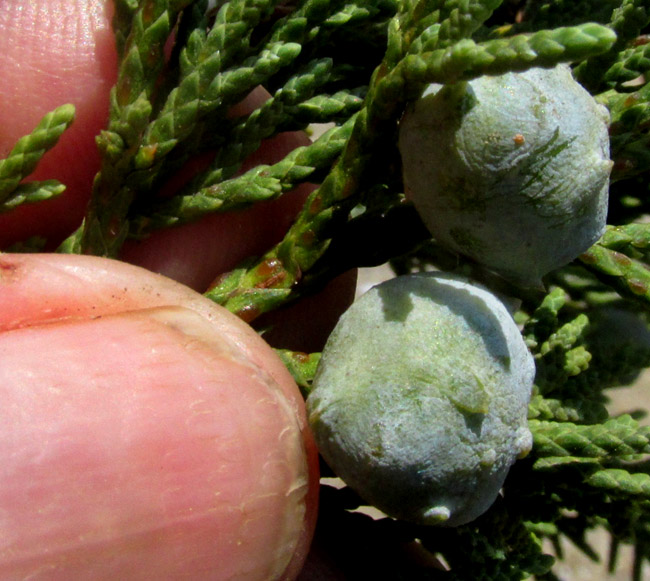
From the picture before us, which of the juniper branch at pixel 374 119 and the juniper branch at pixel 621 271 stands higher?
the juniper branch at pixel 374 119

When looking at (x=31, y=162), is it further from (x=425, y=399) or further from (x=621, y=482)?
(x=621, y=482)

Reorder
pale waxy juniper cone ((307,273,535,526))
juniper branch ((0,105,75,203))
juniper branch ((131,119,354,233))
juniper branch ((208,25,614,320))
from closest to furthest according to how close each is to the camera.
Result: juniper branch ((208,25,614,320)) → pale waxy juniper cone ((307,273,535,526)) → juniper branch ((0,105,75,203)) → juniper branch ((131,119,354,233))

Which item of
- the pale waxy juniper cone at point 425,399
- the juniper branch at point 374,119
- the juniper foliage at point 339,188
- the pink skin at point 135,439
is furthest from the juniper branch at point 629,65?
the pink skin at point 135,439

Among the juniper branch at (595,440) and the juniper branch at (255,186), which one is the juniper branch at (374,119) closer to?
the juniper branch at (255,186)

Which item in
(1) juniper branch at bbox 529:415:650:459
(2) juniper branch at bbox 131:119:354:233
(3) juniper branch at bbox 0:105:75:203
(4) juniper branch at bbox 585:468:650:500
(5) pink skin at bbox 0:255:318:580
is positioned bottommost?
(4) juniper branch at bbox 585:468:650:500

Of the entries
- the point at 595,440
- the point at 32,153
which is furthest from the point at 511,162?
the point at 32,153

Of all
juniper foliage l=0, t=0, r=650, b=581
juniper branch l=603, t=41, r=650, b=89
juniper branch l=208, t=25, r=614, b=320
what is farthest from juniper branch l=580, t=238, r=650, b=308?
juniper branch l=208, t=25, r=614, b=320

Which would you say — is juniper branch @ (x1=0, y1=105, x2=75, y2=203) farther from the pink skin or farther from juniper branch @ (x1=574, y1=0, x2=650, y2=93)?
juniper branch @ (x1=574, y1=0, x2=650, y2=93)
